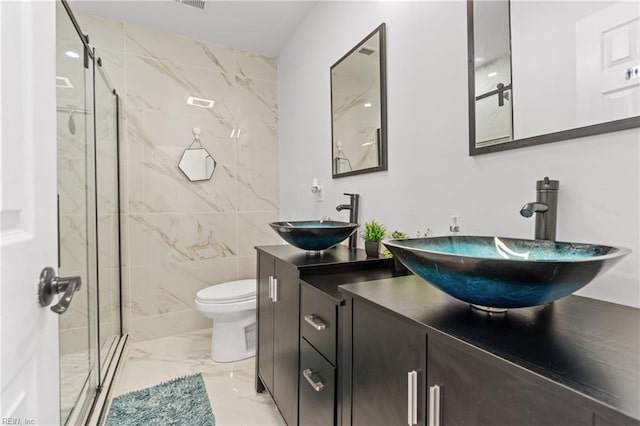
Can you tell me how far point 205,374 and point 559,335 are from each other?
A: 2069mm

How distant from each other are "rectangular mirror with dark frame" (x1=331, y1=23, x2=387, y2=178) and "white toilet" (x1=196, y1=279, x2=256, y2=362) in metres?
1.09

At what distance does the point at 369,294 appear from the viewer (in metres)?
0.86

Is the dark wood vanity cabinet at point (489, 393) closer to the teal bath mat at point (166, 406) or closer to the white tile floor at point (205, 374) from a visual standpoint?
the white tile floor at point (205, 374)

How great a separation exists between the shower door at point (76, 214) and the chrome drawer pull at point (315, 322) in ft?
3.15

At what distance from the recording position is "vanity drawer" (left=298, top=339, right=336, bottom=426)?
3.43 ft

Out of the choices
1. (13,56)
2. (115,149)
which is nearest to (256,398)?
(13,56)

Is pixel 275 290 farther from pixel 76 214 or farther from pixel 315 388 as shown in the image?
pixel 76 214

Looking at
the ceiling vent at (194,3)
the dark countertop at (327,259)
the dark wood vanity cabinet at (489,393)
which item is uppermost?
the ceiling vent at (194,3)

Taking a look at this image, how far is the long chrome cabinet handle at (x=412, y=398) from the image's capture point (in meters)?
0.67

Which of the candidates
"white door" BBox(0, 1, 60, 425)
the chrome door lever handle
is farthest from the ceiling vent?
the chrome door lever handle

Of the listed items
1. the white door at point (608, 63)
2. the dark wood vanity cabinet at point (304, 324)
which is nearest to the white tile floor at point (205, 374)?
the dark wood vanity cabinet at point (304, 324)

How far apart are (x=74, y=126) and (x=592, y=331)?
212cm

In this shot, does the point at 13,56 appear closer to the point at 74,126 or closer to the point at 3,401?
the point at 3,401

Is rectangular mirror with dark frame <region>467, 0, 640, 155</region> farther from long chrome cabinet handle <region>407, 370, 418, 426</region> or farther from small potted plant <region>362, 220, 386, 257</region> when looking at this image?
long chrome cabinet handle <region>407, 370, 418, 426</region>
